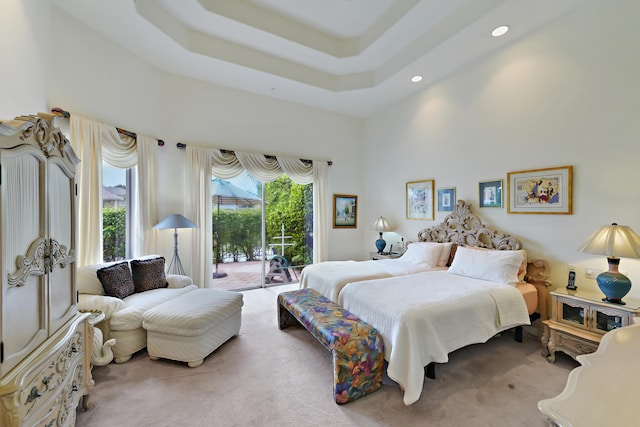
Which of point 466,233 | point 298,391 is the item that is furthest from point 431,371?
point 466,233

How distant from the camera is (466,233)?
3709 mm

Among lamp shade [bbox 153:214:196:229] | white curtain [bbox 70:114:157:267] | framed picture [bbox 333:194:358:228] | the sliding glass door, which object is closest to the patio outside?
the sliding glass door

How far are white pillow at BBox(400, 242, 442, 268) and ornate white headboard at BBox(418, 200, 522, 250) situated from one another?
276 mm

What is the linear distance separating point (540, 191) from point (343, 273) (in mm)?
2536

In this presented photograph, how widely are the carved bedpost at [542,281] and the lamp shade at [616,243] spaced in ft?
2.36

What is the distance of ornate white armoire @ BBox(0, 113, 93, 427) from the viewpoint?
1097mm

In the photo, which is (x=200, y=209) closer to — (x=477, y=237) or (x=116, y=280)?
(x=116, y=280)

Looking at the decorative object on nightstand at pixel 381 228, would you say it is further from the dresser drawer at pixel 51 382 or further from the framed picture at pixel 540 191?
the dresser drawer at pixel 51 382

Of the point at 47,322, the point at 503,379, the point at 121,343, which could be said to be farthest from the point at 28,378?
the point at 503,379

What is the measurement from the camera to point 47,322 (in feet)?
4.57

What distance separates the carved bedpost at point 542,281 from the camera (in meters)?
2.93

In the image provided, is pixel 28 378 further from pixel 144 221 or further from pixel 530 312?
pixel 530 312

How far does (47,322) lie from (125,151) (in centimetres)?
264

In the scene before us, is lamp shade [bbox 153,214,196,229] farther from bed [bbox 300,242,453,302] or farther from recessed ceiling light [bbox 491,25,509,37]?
recessed ceiling light [bbox 491,25,509,37]
